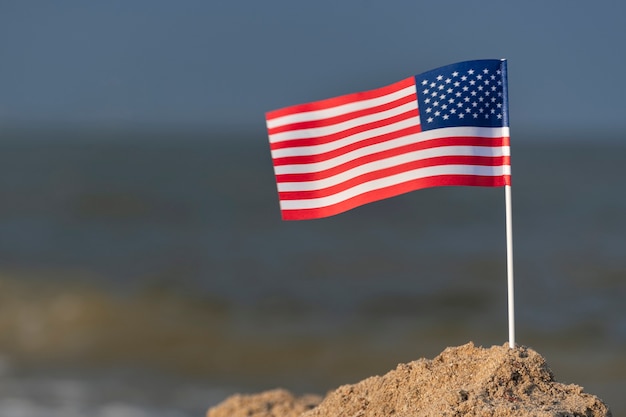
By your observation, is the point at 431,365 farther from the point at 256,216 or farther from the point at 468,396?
the point at 256,216

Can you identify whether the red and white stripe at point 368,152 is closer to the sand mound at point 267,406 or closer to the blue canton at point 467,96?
the blue canton at point 467,96

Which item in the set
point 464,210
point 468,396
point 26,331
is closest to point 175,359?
A: point 26,331

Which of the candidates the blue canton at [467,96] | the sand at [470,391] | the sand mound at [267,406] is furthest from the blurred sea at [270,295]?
the blue canton at [467,96]

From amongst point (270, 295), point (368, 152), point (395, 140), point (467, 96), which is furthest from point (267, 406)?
point (270, 295)

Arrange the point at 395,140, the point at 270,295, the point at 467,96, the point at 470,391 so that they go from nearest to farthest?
1. the point at 470,391
2. the point at 467,96
3. the point at 395,140
4. the point at 270,295

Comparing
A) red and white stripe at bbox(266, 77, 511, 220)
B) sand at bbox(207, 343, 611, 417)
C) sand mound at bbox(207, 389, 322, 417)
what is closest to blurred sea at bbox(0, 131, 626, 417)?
sand mound at bbox(207, 389, 322, 417)

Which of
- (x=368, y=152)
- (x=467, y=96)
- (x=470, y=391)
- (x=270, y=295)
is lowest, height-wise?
(x=470, y=391)

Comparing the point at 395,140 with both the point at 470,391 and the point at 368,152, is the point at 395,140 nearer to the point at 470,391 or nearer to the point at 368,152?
the point at 368,152

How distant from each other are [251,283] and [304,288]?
1272mm

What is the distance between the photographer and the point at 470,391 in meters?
4.18

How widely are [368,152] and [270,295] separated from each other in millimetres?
11509

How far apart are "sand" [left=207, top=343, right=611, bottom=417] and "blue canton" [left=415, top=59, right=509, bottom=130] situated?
133 cm

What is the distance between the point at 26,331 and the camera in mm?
13617

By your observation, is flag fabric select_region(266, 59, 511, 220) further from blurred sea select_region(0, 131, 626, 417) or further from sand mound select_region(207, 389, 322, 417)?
blurred sea select_region(0, 131, 626, 417)
